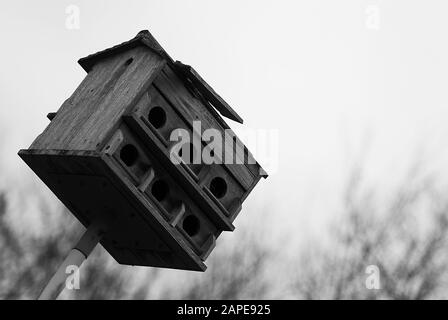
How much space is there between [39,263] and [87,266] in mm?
1865

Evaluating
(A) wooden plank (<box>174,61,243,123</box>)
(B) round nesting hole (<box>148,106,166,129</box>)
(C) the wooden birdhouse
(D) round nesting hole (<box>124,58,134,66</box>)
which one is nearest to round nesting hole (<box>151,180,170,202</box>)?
(C) the wooden birdhouse

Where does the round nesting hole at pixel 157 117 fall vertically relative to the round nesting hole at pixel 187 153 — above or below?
above

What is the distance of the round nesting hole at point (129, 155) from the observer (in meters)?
8.13

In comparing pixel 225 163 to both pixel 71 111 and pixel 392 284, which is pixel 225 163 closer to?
pixel 71 111

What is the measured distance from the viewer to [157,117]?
8.45 meters

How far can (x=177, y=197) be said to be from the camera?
8281 mm

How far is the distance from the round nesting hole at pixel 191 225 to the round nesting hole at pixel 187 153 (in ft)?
1.54

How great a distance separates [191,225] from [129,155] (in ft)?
2.63

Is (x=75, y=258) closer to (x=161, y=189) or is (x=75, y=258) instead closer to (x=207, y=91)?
(x=161, y=189)

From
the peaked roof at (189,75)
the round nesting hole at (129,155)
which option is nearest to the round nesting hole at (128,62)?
the peaked roof at (189,75)

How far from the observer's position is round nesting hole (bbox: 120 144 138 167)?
8.13m

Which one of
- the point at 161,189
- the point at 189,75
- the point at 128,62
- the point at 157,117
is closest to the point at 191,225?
the point at 161,189

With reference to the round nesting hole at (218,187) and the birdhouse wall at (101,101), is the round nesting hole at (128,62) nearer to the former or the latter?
the birdhouse wall at (101,101)

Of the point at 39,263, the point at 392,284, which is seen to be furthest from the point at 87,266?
the point at 392,284
